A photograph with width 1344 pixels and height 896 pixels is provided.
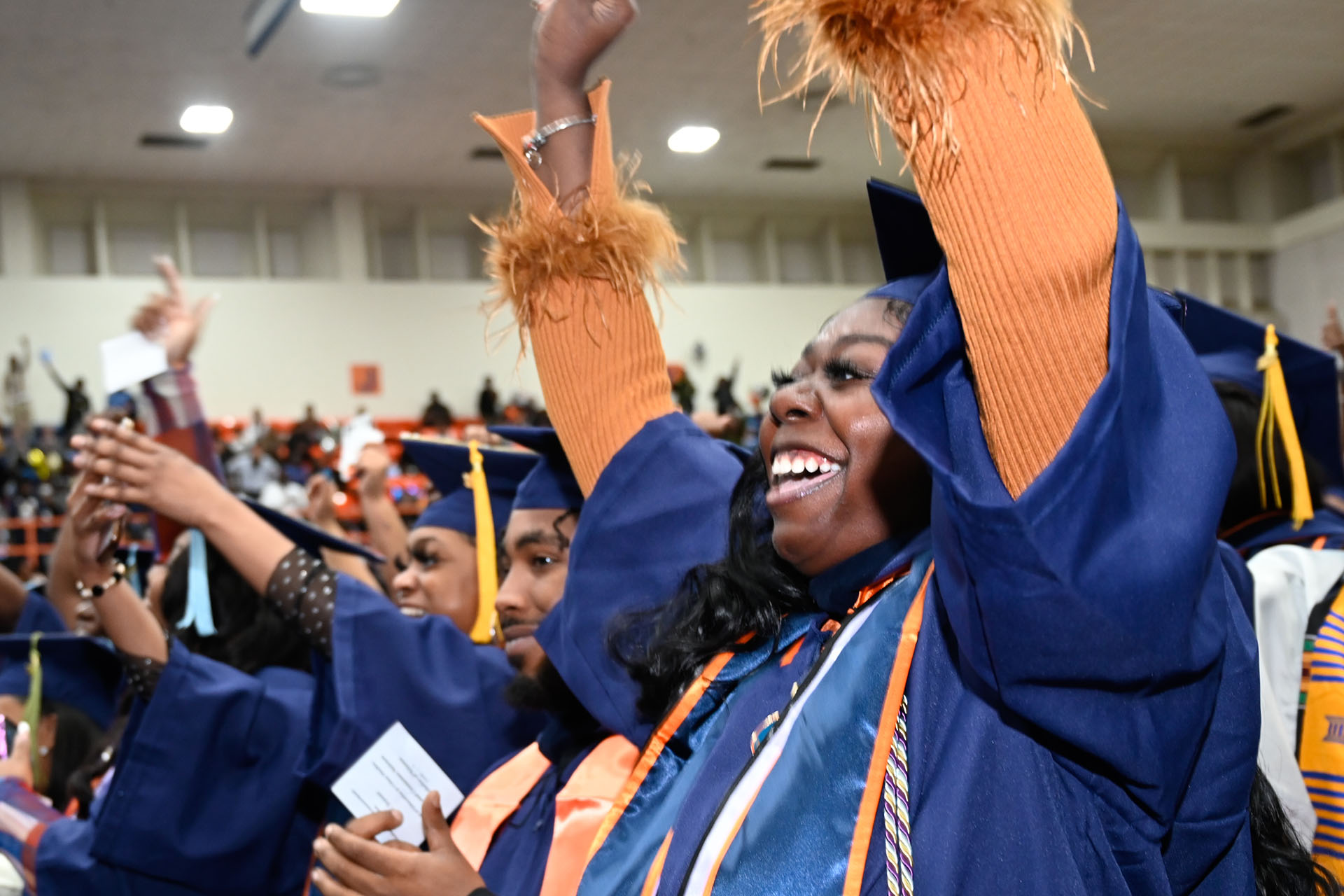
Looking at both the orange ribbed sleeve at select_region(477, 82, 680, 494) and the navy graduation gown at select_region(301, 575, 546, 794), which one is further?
the navy graduation gown at select_region(301, 575, 546, 794)

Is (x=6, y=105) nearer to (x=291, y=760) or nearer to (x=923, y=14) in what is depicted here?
(x=291, y=760)

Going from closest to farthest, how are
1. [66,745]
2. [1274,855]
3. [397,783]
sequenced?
[1274,855] < [397,783] < [66,745]

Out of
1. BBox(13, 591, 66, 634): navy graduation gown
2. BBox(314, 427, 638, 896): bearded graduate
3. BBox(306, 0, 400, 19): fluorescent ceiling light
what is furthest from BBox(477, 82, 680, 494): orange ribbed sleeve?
BBox(306, 0, 400, 19): fluorescent ceiling light

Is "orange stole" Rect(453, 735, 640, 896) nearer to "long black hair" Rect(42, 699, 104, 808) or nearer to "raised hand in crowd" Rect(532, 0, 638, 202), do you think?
"raised hand in crowd" Rect(532, 0, 638, 202)

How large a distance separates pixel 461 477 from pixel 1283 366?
1.75 metres

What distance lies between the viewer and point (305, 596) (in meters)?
2.27

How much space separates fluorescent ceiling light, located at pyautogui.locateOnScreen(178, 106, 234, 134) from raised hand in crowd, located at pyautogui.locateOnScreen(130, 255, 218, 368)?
7.69 metres

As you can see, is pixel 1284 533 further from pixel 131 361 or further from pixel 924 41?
pixel 131 361

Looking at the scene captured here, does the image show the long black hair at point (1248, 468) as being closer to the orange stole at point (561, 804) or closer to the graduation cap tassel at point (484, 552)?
the orange stole at point (561, 804)

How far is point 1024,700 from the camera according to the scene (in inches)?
32.5

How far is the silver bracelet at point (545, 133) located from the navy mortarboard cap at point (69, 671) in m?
1.97

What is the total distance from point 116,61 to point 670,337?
5680mm

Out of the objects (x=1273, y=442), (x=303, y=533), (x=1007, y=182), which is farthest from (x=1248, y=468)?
(x=303, y=533)

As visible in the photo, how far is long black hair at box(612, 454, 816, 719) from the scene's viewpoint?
1303 millimetres
